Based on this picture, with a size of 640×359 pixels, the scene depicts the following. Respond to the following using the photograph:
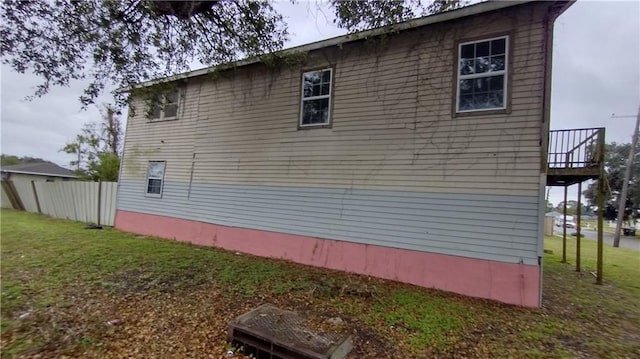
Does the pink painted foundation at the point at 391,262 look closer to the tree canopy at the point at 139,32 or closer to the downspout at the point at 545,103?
the downspout at the point at 545,103

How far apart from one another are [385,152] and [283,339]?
4.52 m

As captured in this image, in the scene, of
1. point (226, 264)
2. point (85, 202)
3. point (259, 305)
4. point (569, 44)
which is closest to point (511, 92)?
point (569, 44)

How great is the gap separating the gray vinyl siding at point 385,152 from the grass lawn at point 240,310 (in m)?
1.23

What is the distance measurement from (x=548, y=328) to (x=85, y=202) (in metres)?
15.4

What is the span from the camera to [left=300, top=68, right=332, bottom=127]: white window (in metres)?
7.87

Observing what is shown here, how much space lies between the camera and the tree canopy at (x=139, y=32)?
5.77 m

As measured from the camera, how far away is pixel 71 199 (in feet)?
45.3

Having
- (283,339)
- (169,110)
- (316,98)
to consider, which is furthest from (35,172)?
(283,339)

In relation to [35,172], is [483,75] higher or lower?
higher

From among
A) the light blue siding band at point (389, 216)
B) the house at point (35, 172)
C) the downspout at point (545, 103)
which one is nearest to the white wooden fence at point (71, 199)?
the light blue siding band at point (389, 216)

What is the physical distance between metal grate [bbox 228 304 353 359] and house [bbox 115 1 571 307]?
3.25m

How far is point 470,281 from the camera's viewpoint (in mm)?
5895

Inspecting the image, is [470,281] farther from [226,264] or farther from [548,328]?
[226,264]

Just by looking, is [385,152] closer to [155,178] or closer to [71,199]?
[155,178]
